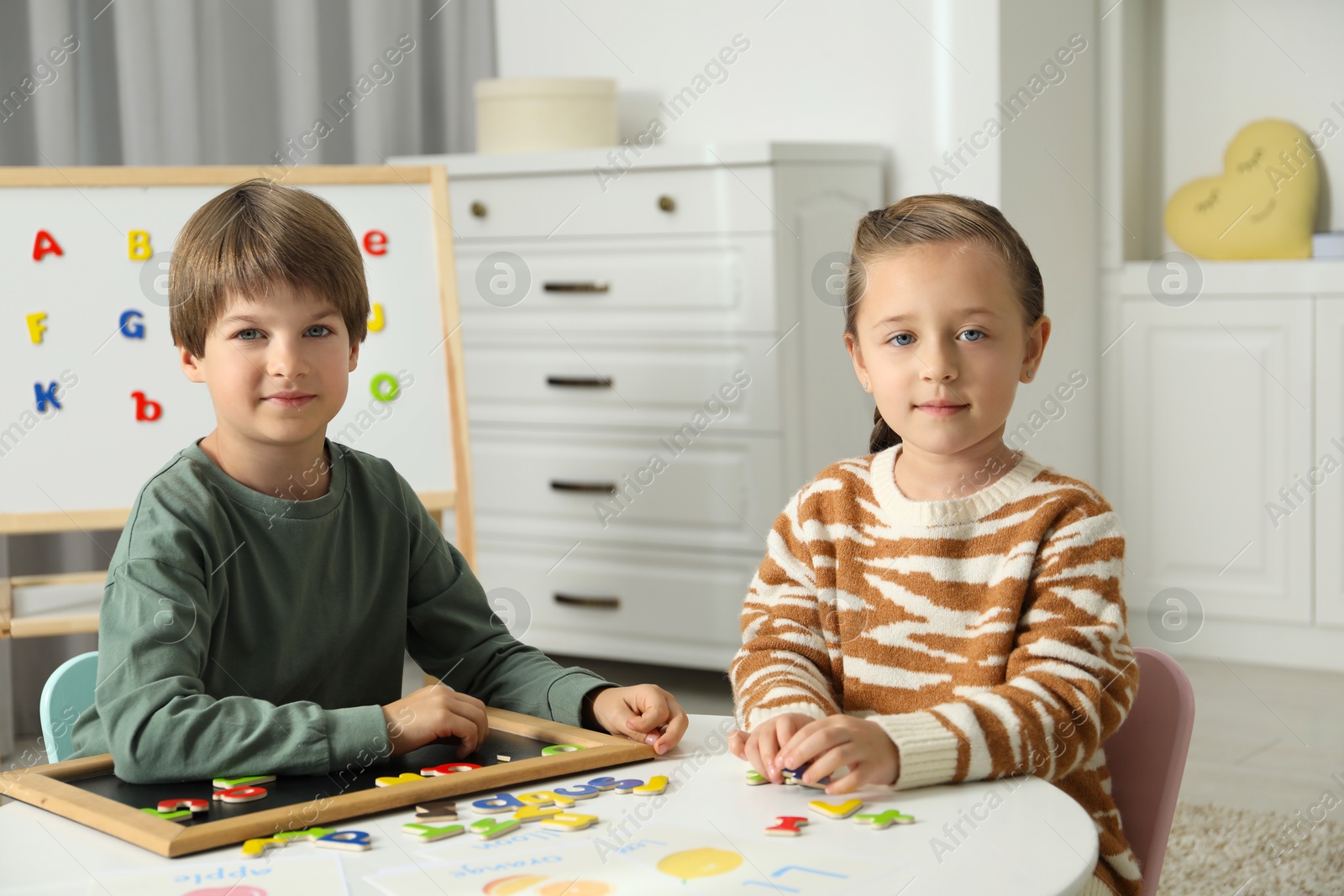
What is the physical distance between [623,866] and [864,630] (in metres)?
0.38

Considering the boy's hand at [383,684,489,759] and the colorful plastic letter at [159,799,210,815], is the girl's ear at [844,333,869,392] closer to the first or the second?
the boy's hand at [383,684,489,759]

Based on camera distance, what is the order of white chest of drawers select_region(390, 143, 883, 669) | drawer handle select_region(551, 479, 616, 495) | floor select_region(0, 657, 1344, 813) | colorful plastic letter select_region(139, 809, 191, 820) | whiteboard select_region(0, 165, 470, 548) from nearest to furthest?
colorful plastic letter select_region(139, 809, 191, 820)
whiteboard select_region(0, 165, 470, 548)
floor select_region(0, 657, 1344, 813)
white chest of drawers select_region(390, 143, 883, 669)
drawer handle select_region(551, 479, 616, 495)

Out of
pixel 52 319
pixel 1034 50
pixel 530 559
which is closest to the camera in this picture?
pixel 52 319

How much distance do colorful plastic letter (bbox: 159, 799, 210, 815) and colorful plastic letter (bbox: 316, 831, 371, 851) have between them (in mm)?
94

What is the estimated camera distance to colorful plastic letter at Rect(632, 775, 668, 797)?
90cm

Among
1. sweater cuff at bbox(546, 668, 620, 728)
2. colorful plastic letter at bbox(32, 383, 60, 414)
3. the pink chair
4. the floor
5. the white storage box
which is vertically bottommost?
the floor

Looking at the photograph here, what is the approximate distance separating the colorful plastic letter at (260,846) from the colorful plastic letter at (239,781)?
0.09 meters

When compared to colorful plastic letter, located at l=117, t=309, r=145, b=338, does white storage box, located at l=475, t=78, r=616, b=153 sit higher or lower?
higher

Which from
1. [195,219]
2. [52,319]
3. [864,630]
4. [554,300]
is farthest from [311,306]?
[554,300]

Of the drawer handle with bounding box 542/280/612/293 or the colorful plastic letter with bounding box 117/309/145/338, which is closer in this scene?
the colorful plastic letter with bounding box 117/309/145/338

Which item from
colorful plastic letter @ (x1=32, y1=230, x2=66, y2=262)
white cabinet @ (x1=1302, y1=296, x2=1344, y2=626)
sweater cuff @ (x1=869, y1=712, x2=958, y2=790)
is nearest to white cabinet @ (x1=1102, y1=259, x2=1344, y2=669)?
white cabinet @ (x1=1302, y1=296, x2=1344, y2=626)

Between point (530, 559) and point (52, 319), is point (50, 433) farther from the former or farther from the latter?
point (530, 559)

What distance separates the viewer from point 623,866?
2.54 ft

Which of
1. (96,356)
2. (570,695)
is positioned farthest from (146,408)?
(570,695)
